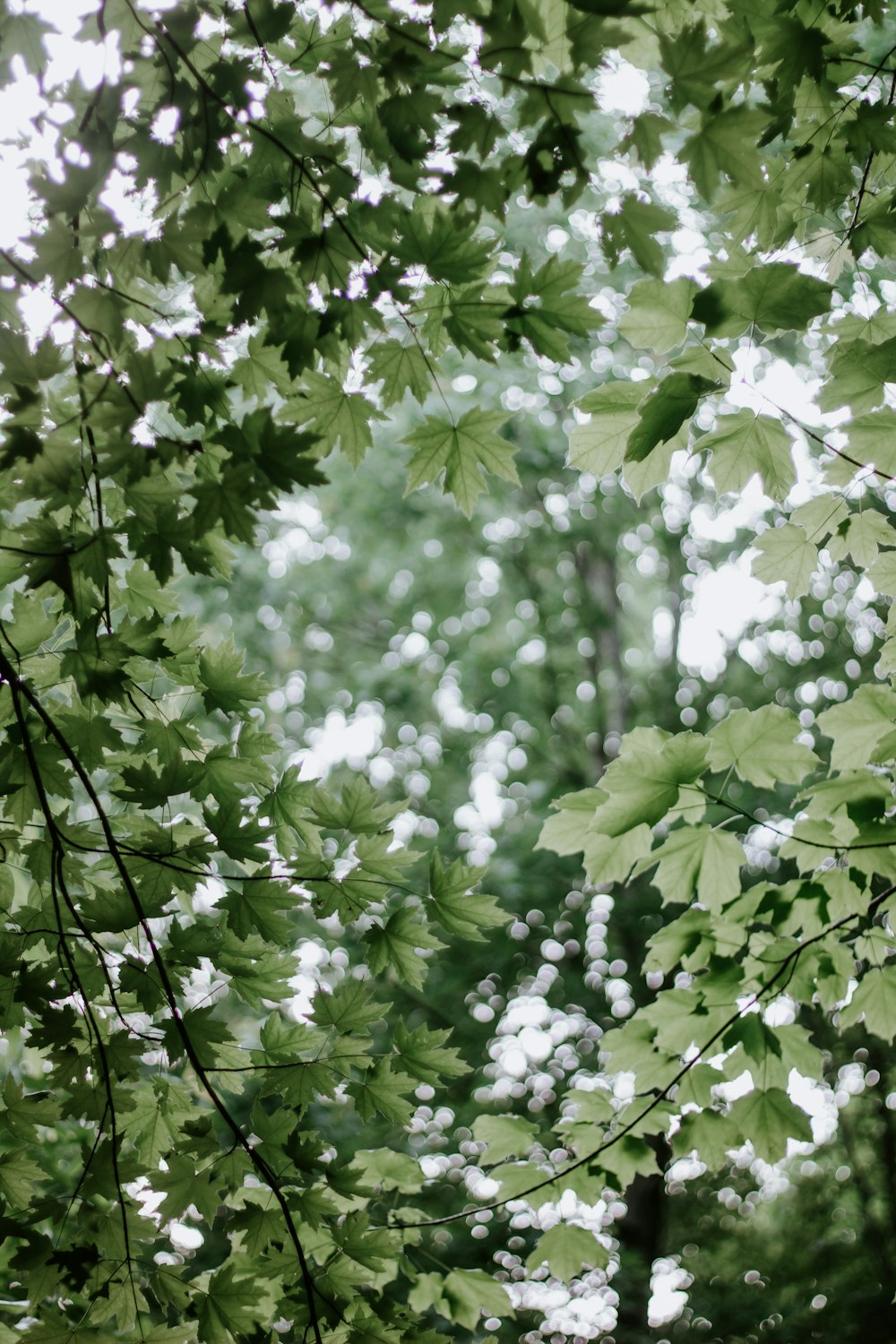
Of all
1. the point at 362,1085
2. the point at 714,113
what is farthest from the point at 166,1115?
the point at 714,113

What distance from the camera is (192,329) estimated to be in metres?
1.63

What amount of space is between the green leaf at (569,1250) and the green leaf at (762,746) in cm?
102

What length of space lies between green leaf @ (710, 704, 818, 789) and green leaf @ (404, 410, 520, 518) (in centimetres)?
61

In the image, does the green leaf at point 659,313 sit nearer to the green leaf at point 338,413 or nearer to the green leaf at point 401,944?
the green leaf at point 338,413

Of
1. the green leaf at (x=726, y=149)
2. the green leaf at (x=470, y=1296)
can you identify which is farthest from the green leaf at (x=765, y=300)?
the green leaf at (x=470, y=1296)

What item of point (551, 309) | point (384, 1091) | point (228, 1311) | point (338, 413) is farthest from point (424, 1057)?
point (551, 309)

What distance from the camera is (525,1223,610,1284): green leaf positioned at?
1985 millimetres

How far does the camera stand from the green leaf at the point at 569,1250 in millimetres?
1985

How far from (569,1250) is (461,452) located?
161cm

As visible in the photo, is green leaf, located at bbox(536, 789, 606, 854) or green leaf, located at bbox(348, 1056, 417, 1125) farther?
green leaf, located at bbox(536, 789, 606, 854)

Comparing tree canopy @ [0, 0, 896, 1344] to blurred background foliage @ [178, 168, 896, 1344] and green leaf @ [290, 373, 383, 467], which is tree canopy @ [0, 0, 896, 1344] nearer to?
green leaf @ [290, 373, 383, 467]

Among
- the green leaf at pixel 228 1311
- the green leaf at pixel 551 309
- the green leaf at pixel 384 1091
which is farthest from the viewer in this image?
the green leaf at pixel 384 1091

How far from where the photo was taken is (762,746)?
1.80 meters

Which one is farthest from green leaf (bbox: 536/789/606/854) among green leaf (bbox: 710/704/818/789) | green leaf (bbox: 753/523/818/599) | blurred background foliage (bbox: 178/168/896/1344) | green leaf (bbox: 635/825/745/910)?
blurred background foliage (bbox: 178/168/896/1344)
